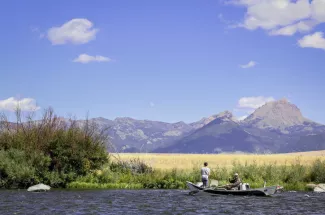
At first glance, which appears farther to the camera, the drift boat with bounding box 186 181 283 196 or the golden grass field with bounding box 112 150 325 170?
the golden grass field with bounding box 112 150 325 170

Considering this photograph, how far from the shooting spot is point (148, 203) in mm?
37875

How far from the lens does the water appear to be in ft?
111

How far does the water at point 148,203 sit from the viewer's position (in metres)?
33.7

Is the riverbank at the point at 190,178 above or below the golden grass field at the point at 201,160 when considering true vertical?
below

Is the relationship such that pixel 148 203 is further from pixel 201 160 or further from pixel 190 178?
pixel 201 160

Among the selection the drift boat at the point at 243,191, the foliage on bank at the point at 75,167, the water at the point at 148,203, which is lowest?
the water at the point at 148,203

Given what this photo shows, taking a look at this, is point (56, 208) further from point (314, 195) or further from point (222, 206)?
point (314, 195)

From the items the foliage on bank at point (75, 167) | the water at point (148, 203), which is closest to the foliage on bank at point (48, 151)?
the foliage on bank at point (75, 167)

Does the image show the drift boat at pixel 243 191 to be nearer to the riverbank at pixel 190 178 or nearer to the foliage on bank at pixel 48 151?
the riverbank at pixel 190 178

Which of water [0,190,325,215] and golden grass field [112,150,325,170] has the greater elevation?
golden grass field [112,150,325,170]

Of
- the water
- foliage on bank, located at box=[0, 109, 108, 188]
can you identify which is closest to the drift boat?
the water

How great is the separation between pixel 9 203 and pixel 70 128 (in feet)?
54.5

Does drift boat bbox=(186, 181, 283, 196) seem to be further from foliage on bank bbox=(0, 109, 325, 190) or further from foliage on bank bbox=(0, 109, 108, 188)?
foliage on bank bbox=(0, 109, 108, 188)

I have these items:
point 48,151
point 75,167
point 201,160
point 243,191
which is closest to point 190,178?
point 243,191
